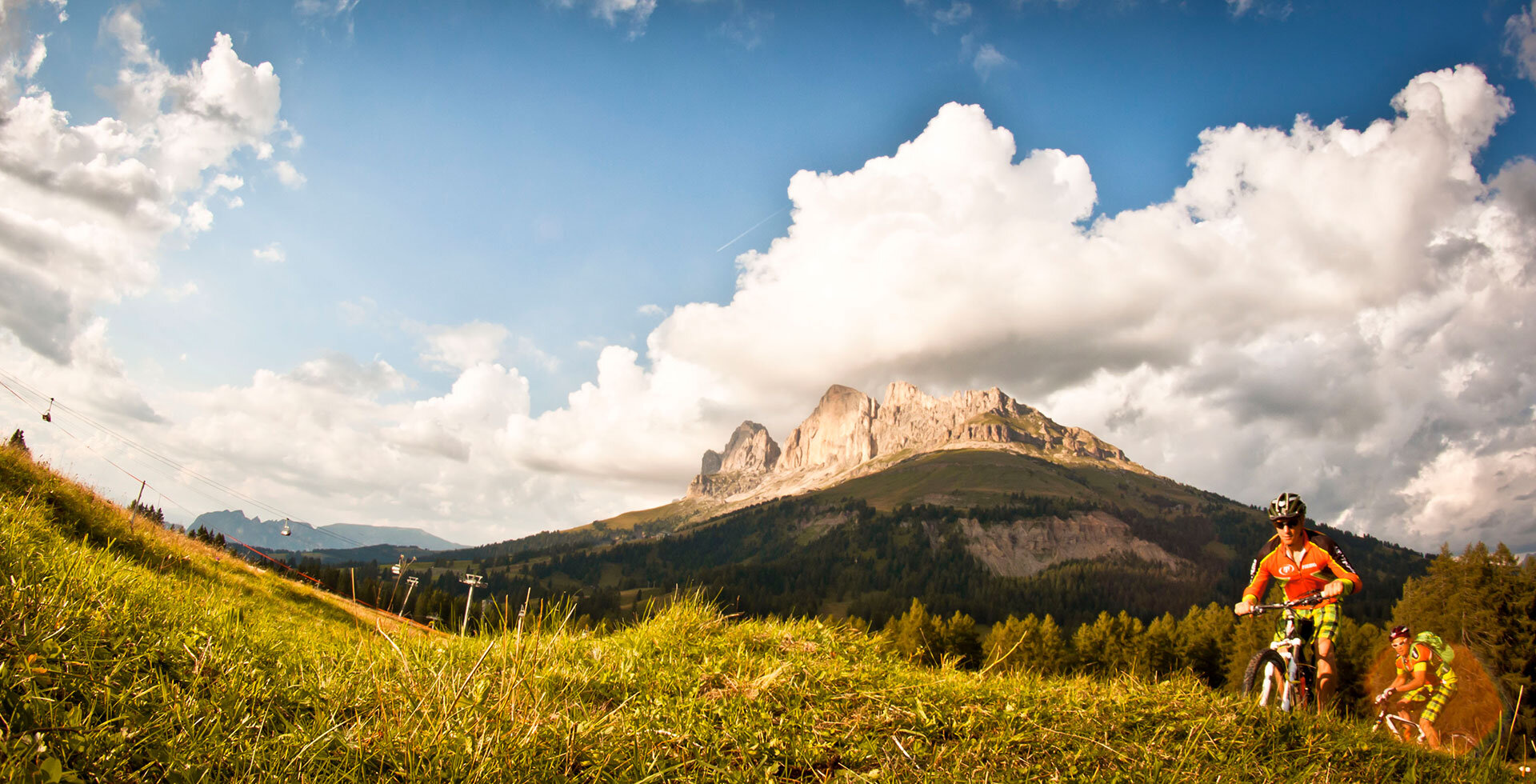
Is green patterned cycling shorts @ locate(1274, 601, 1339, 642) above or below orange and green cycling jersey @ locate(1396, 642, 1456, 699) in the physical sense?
above

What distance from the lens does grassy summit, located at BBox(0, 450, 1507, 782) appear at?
9.81ft

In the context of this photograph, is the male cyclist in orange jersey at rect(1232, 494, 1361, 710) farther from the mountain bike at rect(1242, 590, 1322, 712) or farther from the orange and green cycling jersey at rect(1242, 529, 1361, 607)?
the mountain bike at rect(1242, 590, 1322, 712)

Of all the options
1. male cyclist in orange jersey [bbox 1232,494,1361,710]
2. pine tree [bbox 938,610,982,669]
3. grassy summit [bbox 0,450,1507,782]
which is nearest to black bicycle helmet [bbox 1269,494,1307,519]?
male cyclist in orange jersey [bbox 1232,494,1361,710]

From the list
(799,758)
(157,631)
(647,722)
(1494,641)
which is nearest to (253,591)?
(157,631)

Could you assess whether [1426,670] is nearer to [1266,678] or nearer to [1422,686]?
[1422,686]

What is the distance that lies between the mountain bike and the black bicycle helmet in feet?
3.45

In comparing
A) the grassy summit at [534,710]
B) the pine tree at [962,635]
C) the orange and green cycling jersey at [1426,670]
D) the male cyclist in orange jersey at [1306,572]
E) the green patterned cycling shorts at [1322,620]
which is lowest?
the pine tree at [962,635]

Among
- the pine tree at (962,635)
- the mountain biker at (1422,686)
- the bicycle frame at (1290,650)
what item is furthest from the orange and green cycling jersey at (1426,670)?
the pine tree at (962,635)

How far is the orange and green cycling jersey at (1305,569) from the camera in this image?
902 centimetres

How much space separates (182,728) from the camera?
Answer: 2.99 metres

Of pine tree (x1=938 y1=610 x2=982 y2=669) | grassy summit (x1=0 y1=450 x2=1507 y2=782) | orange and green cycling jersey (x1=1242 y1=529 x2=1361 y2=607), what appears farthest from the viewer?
pine tree (x1=938 y1=610 x2=982 y2=669)

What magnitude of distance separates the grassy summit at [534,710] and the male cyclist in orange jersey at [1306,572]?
2.83 m

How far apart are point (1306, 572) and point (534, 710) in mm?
10295

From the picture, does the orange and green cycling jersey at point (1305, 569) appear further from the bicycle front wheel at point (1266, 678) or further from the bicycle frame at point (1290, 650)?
the bicycle front wheel at point (1266, 678)
